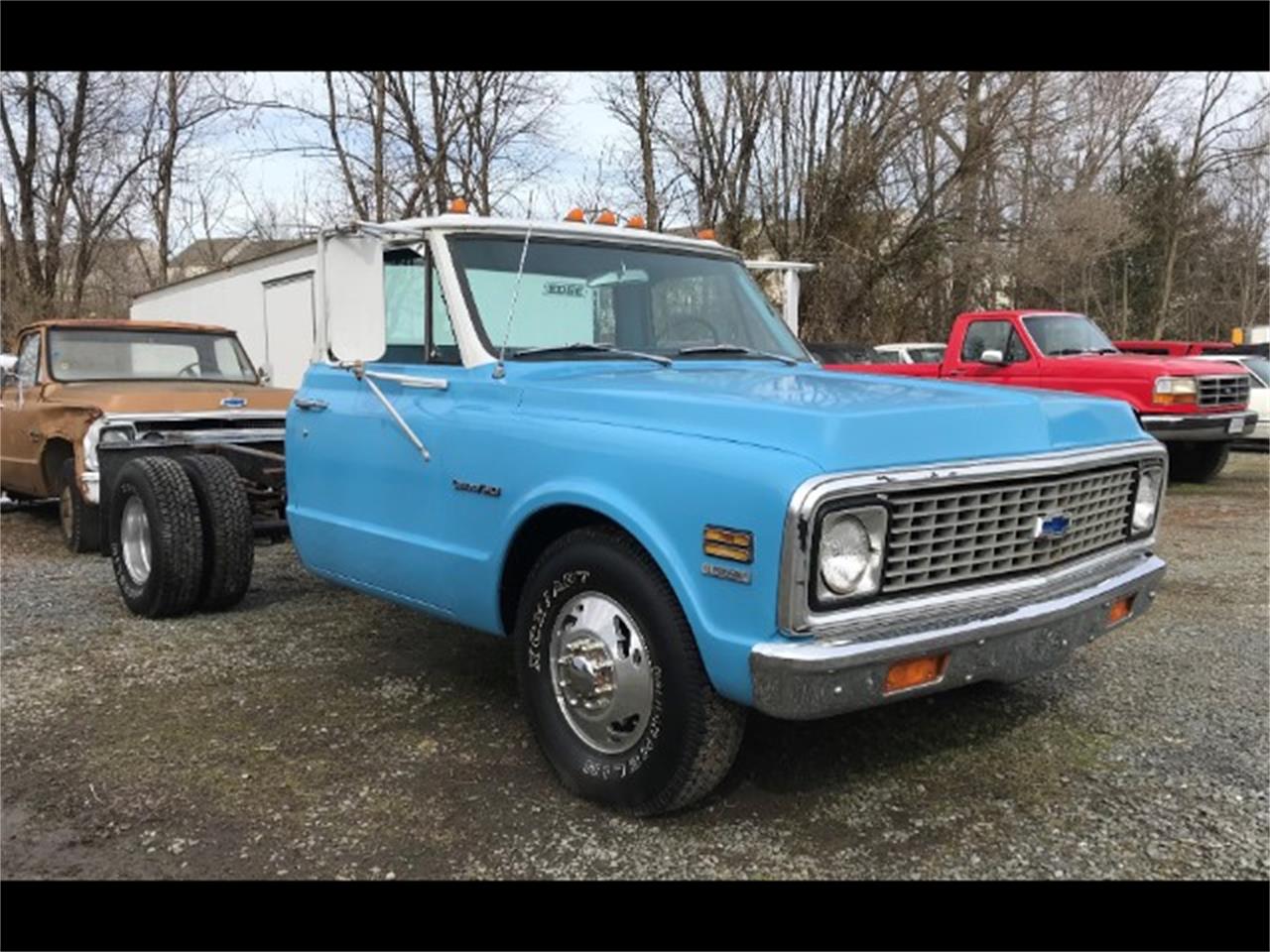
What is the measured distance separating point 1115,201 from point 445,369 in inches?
1073

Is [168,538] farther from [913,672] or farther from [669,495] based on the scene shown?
[913,672]

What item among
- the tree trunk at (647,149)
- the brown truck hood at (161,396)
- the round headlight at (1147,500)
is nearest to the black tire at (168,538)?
the brown truck hood at (161,396)

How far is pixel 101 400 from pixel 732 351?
15.8 feet

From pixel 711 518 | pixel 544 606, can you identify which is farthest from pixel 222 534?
pixel 711 518

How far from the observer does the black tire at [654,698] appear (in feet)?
9.71

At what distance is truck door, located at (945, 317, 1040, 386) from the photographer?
11.0 meters

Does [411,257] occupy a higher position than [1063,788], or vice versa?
[411,257]

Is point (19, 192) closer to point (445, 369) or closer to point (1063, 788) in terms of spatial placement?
point (445, 369)

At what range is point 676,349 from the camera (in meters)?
4.29

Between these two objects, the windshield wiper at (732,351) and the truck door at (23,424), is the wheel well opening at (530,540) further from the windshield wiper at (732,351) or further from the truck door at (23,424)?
the truck door at (23,424)

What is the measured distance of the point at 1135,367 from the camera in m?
10.4

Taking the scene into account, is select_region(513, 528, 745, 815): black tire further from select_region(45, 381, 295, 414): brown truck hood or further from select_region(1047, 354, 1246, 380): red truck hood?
select_region(1047, 354, 1246, 380): red truck hood

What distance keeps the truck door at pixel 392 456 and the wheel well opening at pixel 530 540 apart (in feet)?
0.79

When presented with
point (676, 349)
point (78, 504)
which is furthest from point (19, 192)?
point (676, 349)
